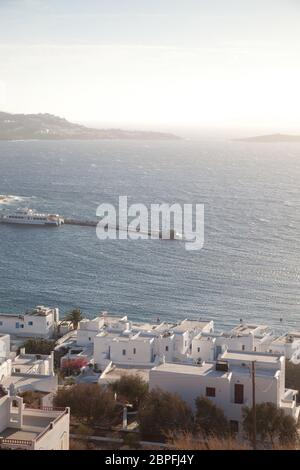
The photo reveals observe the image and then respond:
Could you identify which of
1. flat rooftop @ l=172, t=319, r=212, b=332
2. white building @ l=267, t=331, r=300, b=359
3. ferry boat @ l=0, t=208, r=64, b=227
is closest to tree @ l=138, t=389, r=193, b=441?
white building @ l=267, t=331, r=300, b=359

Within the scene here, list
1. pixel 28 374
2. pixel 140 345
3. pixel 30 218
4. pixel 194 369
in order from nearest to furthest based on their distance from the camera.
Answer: pixel 194 369 < pixel 28 374 < pixel 140 345 < pixel 30 218

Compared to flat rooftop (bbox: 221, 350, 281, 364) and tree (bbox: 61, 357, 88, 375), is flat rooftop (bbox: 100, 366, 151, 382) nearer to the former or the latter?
tree (bbox: 61, 357, 88, 375)

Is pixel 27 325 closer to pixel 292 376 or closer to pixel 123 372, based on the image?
pixel 123 372

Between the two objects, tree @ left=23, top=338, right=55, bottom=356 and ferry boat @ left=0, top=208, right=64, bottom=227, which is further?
ferry boat @ left=0, top=208, right=64, bottom=227

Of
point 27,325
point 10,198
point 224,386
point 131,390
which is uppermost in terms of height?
point 10,198

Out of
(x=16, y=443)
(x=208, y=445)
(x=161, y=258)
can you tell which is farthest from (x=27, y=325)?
(x=161, y=258)

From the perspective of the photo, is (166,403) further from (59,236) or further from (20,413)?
(59,236)
